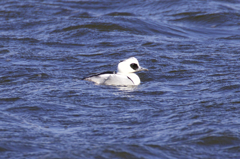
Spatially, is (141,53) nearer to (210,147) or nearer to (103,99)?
(103,99)

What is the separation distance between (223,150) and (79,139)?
2.27 m

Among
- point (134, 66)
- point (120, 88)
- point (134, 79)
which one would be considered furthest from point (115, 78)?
point (134, 66)

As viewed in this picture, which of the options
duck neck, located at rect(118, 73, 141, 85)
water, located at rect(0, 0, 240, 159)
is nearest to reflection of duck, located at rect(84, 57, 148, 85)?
duck neck, located at rect(118, 73, 141, 85)

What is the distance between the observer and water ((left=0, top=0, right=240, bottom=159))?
6.77 m

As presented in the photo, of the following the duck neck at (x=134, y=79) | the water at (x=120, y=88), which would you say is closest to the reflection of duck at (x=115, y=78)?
the duck neck at (x=134, y=79)

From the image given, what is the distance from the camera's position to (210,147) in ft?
21.9

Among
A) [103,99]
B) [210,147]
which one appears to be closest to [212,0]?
[103,99]

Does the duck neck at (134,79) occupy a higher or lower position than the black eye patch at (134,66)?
lower

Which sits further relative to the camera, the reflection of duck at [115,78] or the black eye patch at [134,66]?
the black eye patch at [134,66]

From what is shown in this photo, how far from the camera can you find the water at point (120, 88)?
677 centimetres

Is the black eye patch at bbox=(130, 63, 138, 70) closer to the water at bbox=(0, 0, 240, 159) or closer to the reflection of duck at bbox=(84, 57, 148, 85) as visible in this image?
the reflection of duck at bbox=(84, 57, 148, 85)

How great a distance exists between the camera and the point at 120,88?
412 inches

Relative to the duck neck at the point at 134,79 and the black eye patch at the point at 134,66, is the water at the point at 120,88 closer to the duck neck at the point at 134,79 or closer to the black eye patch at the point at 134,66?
the duck neck at the point at 134,79

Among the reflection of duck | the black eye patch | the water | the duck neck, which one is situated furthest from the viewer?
the black eye patch
